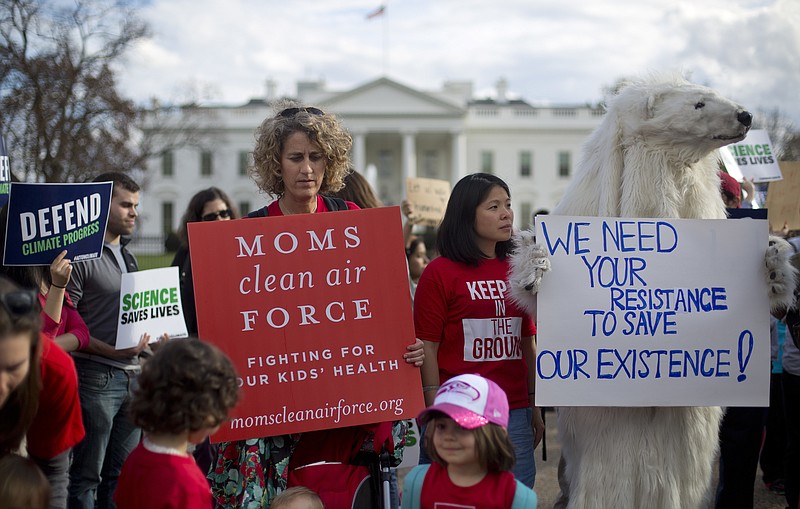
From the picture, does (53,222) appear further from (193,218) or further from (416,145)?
(416,145)

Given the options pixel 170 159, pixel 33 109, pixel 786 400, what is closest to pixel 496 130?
pixel 170 159

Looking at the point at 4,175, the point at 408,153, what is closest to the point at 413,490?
the point at 4,175

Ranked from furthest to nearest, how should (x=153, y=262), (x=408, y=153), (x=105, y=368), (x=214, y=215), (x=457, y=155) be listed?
1. (x=457, y=155)
2. (x=408, y=153)
3. (x=153, y=262)
4. (x=214, y=215)
5. (x=105, y=368)

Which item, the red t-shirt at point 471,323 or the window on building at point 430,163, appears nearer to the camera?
the red t-shirt at point 471,323

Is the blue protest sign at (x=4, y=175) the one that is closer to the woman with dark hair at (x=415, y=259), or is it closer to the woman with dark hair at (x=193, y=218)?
the woman with dark hair at (x=193, y=218)

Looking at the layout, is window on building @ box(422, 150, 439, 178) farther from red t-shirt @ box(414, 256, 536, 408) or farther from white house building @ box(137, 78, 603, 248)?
red t-shirt @ box(414, 256, 536, 408)

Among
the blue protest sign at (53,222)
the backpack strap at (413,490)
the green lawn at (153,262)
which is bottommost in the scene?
the green lawn at (153,262)

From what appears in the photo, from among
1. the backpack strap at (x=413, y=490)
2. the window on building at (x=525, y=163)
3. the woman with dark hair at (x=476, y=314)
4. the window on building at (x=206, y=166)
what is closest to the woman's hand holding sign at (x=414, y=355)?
the woman with dark hair at (x=476, y=314)

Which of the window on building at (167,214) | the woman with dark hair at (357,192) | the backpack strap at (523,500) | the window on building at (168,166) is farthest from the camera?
the window on building at (167,214)

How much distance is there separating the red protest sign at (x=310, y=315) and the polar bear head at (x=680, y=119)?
48.7 inches

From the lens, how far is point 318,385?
325 centimetres

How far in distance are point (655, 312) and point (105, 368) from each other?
10.1 feet

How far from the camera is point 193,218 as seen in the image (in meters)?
5.89

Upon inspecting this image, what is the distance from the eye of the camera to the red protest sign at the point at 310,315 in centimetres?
319
